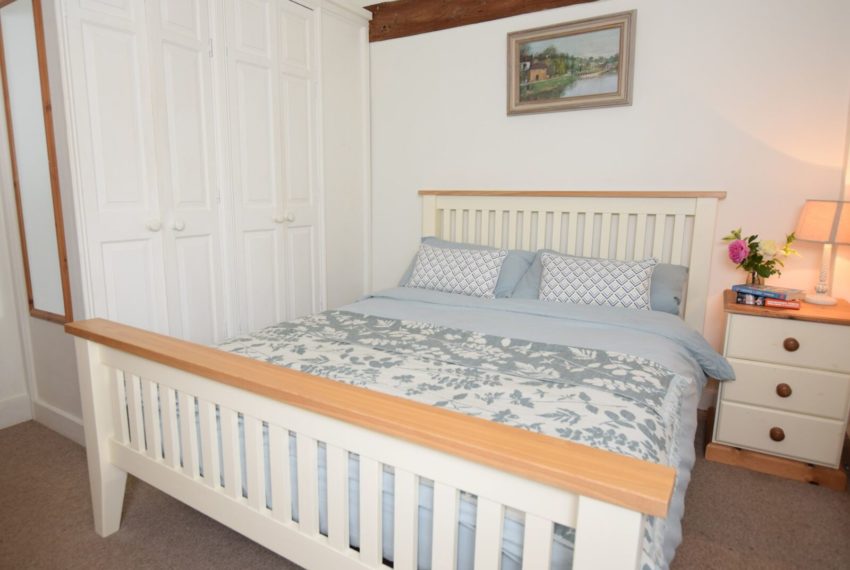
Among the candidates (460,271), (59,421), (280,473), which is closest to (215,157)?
(460,271)

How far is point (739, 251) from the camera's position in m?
2.19

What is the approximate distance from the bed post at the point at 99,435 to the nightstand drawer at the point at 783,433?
7.39 feet

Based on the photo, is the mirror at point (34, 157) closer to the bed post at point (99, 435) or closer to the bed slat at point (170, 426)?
the bed post at point (99, 435)

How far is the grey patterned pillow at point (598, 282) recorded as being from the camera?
7.15ft

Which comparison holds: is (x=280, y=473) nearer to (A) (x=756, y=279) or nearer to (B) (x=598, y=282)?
(B) (x=598, y=282)

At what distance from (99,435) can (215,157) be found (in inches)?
53.6

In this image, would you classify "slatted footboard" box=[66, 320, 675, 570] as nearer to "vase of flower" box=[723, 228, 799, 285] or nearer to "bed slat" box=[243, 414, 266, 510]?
"bed slat" box=[243, 414, 266, 510]

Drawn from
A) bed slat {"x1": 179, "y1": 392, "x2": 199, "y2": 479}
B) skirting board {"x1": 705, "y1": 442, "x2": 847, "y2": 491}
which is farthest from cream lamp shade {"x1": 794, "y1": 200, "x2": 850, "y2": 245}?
bed slat {"x1": 179, "y1": 392, "x2": 199, "y2": 479}

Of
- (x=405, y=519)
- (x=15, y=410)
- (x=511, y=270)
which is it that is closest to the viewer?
(x=405, y=519)

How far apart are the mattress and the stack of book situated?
301 mm

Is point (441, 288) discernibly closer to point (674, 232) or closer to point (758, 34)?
point (674, 232)

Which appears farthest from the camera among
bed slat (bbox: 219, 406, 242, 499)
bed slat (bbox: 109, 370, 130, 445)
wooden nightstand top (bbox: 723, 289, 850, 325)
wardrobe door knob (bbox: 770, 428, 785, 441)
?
wardrobe door knob (bbox: 770, 428, 785, 441)

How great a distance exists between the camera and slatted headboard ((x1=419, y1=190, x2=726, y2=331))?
240 centimetres

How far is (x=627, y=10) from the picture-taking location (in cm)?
245
